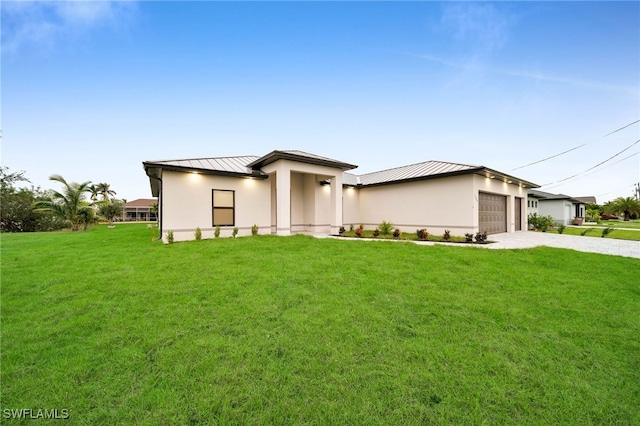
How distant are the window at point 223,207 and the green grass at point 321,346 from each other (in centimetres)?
587

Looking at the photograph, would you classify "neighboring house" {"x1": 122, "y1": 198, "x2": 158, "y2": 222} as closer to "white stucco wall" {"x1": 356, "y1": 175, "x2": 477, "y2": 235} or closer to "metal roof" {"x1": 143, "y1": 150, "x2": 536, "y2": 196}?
"metal roof" {"x1": 143, "y1": 150, "x2": 536, "y2": 196}

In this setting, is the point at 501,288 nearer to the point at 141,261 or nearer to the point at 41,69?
the point at 141,261

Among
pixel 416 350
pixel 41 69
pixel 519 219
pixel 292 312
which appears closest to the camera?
pixel 416 350

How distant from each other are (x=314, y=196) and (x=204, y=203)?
237 inches

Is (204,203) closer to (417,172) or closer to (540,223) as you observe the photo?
(417,172)

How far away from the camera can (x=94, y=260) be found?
673 cm

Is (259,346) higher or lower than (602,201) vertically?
lower

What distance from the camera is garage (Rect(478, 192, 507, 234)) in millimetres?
13195

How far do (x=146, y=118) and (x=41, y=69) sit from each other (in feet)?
15.3

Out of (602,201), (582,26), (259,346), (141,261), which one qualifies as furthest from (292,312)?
(602,201)

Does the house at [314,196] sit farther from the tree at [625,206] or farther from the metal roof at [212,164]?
the tree at [625,206]

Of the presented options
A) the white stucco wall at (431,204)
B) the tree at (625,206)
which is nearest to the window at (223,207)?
the white stucco wall at (431,204)

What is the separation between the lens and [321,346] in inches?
114

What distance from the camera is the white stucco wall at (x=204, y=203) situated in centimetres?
1032
